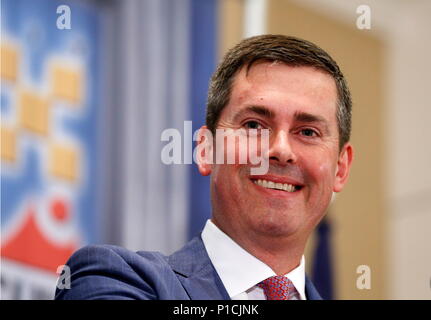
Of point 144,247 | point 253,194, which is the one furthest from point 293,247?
point 144,247

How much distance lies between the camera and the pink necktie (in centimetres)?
109

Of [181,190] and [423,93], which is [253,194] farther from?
[423,93]

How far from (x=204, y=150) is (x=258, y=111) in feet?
0.43

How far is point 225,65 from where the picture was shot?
3.81 ft

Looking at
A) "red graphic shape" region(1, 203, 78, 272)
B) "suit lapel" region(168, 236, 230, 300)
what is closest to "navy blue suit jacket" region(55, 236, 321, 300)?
"suit lapel" region(168, 236, 230, 300)

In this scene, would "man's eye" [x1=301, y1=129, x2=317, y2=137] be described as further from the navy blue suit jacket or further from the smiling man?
the navy blue suit jacket

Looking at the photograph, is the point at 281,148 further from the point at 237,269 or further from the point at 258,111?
the point at 237,269

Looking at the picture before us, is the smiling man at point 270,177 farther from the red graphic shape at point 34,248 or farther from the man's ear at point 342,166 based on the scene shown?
the red graphic shape at point 34,248

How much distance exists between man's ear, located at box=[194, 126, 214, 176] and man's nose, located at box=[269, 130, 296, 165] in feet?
0.42

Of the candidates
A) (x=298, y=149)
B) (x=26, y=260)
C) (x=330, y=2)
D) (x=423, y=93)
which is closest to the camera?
(x=298, y=149)

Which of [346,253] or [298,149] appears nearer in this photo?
[298,149]

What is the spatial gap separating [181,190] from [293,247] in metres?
1.34

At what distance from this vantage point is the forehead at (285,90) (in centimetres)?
108

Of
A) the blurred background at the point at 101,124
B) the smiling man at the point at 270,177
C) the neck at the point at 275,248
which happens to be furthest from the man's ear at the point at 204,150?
the blurred background at the point at 101,124
